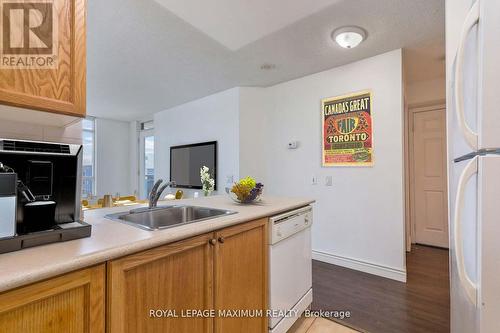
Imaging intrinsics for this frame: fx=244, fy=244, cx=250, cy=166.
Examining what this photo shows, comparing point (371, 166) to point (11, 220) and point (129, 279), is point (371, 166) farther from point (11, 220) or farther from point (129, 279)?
point (11, 220)

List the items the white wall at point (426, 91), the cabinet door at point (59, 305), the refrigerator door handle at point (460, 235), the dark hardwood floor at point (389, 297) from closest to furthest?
the cabinet door at point (59, 305)
the refrigerator door handle at point (460, 235)
the dark hardwood floor at point (389, 297)
the white wall at point (426, 91)

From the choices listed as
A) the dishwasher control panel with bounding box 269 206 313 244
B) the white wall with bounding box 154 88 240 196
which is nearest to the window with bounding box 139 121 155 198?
the white wall with bounding box 154 88 240 196

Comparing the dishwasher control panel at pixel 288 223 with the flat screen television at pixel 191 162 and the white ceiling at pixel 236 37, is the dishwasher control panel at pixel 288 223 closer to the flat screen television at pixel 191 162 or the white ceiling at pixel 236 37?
the white ceiling at pixel 236 37

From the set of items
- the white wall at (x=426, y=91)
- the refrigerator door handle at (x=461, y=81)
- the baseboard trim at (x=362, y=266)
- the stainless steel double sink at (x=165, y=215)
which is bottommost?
the baseboard trim at (x=362, y=266)

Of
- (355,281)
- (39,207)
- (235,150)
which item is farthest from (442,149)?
(39,207)

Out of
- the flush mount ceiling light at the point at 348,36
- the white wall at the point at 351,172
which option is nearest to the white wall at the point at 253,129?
the white wall at the point at 351,172

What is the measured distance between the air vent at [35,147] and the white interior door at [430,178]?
4.17 meters

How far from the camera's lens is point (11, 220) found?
2.44 feet

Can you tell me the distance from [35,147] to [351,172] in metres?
2.79

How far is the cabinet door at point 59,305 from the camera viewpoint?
0.63 meters

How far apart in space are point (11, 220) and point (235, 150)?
308 cm

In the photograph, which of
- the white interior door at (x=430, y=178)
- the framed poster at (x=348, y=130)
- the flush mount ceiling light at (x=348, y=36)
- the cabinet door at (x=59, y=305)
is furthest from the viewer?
the white interior door at (x=430, y=178)

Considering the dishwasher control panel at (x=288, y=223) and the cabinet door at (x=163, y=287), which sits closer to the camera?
the cabinet door at (x=163, y=287)

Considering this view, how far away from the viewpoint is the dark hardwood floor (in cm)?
179
